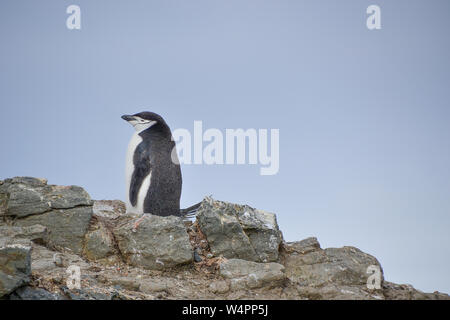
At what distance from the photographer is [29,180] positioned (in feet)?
26.7

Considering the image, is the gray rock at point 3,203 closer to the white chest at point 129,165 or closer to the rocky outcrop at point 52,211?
the rocky outcrop at point 52,211

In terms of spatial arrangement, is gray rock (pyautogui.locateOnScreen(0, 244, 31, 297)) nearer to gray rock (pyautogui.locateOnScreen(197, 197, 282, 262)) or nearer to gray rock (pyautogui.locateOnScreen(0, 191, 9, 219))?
gray rock (pyautogui.locateOnScreen(0, 191, 9, 219))

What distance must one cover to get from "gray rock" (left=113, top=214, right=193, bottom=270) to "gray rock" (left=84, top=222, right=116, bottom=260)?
148 mm

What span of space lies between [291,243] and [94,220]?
3.46 metres

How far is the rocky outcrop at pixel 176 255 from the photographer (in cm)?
645

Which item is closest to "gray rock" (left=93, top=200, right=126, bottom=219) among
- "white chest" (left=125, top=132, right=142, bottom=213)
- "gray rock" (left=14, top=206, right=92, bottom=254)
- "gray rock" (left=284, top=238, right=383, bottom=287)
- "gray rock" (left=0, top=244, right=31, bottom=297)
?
"white chest" (left=125, top=132, right=142, bottom=213)

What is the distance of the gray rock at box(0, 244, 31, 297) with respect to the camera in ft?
17.1

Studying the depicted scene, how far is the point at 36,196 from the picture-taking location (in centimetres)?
783

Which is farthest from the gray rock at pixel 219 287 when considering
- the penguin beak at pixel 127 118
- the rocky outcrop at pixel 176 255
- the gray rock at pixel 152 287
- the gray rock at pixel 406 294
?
the penguin beak at pixel 127 118

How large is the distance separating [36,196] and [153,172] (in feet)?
7.73

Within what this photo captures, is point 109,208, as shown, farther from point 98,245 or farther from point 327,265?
point 327,265
